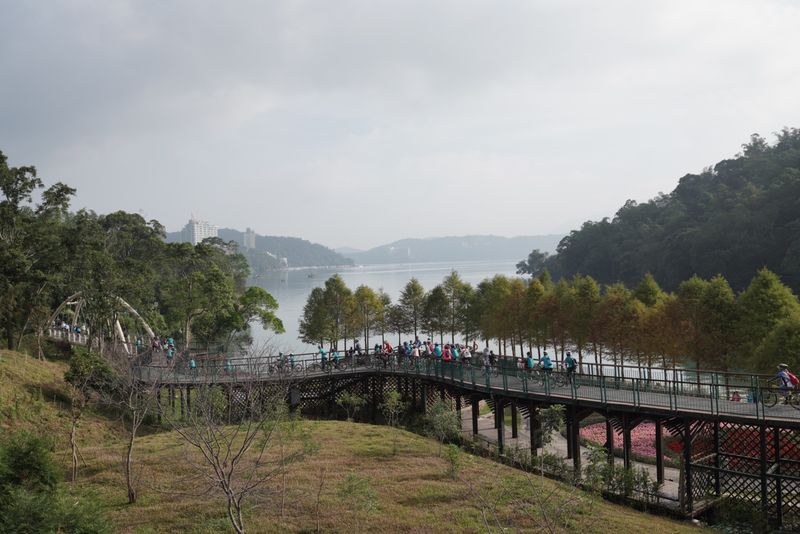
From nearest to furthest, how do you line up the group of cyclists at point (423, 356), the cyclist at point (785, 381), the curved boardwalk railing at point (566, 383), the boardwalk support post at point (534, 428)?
the cyclist at point (785, 381) < the curved boardwalk railing at point (566, 383) < the boardwalk support post at point (534, 428) < the group of cyclists at point (423, 356)

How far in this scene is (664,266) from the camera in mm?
90875

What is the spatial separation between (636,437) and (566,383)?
9493mm

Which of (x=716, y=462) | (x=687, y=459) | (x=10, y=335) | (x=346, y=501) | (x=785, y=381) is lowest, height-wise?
(x=716, y=462)

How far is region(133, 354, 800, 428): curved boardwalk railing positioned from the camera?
64.1 feet

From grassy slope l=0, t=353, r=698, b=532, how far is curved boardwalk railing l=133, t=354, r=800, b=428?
345 centimetres

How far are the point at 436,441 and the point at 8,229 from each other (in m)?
26.8

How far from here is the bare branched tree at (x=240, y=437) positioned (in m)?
14.9

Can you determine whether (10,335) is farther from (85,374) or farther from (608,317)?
(608,317)

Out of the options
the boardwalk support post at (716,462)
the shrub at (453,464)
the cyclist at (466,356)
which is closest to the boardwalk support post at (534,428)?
the cyclist at (466,356)

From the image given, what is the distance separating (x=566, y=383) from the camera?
24.3m

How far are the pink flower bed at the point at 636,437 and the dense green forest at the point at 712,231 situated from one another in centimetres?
4024

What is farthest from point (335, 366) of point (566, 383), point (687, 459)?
point (687, 459)

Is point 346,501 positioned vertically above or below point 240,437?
below

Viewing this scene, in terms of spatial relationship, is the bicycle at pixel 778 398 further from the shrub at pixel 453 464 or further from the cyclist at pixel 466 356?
the cyclist at pixel 466 356
